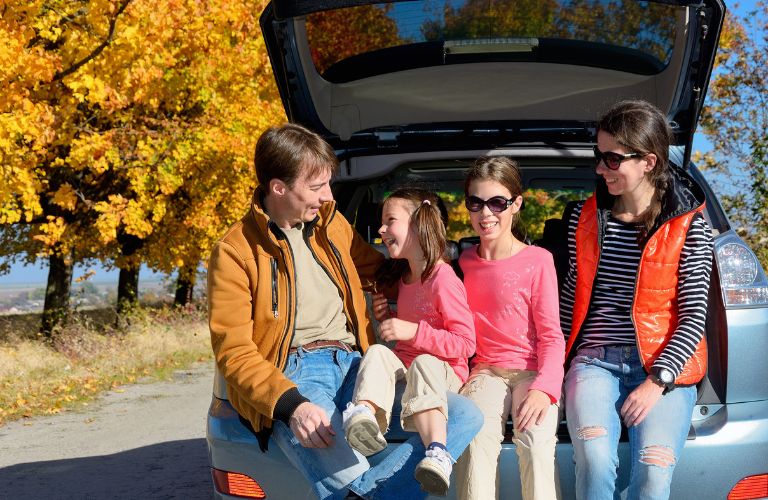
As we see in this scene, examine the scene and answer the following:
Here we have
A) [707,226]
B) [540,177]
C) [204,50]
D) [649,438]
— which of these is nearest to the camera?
[649,438]

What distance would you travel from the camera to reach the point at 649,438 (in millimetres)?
2785

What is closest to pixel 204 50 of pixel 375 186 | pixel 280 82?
pixel 375 186

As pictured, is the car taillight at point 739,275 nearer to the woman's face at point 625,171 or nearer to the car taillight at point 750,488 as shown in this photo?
the woman's face at point 625,171

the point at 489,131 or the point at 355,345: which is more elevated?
the point at 489,131

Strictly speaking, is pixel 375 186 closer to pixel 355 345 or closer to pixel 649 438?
pixel 355 345

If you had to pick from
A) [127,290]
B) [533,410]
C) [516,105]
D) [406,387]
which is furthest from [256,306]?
[127,290]

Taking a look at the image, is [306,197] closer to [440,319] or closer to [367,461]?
[440,319]

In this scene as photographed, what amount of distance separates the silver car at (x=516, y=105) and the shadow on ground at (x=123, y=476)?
2015mm

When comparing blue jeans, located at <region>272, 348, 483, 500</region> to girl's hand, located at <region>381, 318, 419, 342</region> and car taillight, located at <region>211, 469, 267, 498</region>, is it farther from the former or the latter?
girl's hand, located at <region>381, 318, 419, 342</region>

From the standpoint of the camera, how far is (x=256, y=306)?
3012mm

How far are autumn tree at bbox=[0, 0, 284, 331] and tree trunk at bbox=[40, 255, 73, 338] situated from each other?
45mm

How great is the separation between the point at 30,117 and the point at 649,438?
8.98 metres

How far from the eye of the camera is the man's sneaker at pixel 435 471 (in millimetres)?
2586

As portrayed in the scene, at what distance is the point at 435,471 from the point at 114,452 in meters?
4.41
